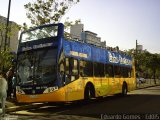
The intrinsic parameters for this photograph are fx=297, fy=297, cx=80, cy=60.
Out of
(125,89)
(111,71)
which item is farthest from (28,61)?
(125,89)

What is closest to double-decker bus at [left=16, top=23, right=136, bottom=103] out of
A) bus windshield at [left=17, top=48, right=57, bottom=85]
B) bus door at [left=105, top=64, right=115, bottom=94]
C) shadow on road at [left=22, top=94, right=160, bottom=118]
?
bus windshield at [left=17, top=48, right=57, bottom=85]

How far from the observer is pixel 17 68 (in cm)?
1492

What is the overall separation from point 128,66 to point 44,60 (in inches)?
486

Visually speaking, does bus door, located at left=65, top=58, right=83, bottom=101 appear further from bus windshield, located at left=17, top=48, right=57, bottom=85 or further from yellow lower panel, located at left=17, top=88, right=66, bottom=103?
bus windshield, located at left=17, top=48, right=57, bottom=85

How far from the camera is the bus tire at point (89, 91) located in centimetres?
1652

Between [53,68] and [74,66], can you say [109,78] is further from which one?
[53,68]

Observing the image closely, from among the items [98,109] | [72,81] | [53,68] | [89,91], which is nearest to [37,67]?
[53,68]

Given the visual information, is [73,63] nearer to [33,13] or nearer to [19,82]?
[19,82]

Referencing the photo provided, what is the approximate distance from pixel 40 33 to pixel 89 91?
440cm

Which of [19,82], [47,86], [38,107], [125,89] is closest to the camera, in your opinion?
[47,86]

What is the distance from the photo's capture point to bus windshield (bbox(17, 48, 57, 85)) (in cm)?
1385

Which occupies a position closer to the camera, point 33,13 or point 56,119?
point 56,119

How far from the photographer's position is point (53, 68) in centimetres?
1378

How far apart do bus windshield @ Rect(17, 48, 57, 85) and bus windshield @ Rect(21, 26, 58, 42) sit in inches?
31.4
